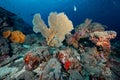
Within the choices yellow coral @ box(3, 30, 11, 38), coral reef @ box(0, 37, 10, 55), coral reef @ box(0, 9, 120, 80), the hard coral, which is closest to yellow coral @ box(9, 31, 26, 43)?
coral reef @ box(0, 9, 120, 80)

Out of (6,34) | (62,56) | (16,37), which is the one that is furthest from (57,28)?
(6,34)

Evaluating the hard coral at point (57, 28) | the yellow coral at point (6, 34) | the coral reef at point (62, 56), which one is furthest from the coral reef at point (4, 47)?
the hard coral at point (57, 28)

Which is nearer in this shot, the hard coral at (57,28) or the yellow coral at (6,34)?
the hard coral at (57,28)

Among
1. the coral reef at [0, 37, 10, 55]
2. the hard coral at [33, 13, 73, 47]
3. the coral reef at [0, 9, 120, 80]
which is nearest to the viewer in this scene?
the coral reef at [0, 9, 120, 80]

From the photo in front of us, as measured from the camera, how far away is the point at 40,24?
739 cm

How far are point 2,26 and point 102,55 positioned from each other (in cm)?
609

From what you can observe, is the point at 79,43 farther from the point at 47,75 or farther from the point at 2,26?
the point at 2,26

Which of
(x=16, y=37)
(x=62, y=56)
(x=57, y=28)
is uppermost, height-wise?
(x=57, y=28)

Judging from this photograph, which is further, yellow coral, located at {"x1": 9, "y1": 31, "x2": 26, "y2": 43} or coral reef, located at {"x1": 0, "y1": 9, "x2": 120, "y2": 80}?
yellow coral, located at {"x1": 9, "y1": 31, "x2": 26, "y2": 43}

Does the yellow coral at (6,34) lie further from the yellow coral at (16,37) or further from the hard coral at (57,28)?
the hard coral at (57,28)

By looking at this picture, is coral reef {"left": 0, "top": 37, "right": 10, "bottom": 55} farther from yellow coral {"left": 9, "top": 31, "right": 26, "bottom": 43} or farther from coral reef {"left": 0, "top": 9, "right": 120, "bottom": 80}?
Result: yellow coral {"left": 9, "top": 31, "right": 26, "bottom": 43}

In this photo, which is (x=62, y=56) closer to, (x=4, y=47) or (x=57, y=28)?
(x=57, y=28)

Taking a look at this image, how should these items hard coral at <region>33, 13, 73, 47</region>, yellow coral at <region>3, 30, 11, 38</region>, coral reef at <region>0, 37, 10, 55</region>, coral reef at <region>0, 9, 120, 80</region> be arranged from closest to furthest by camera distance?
1. coral reef at <region>0, 9, 120, 80</region>
2. hard coral at <region>33, 13, 73, 47</region>
3. coral reef at <region>0, 37, 10, 55</region>
4. yellow coral at <region>3, 30, 11, 38</region>

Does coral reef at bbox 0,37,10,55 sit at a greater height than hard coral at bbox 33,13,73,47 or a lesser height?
lesser
